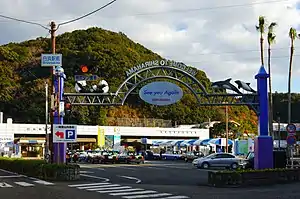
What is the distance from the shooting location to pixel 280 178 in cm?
2359

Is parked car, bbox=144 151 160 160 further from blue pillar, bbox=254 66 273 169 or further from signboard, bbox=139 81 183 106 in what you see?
blue pillar, bbox=254 66 273 169

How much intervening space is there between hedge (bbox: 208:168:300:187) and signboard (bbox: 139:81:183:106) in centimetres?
890

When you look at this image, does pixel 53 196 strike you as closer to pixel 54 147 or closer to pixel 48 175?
pixel 48 175

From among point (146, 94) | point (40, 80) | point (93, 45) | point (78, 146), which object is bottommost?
point (78, 146)

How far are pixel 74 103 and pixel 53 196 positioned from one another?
12.8 m

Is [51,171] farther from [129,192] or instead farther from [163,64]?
[163,64]

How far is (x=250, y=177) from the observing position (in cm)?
2228

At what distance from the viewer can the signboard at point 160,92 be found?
3045 centimetres

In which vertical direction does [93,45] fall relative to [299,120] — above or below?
above

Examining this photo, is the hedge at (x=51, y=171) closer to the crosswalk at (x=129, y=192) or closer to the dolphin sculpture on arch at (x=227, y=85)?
the crosswalk at (x=129, y=192)

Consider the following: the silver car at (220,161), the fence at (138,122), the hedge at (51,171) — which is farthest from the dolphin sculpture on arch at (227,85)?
the fence at (138,122)

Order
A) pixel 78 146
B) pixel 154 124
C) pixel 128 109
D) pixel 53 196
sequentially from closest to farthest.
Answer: pixel 53 196 → pixel 78 146 → pixel 154 124 → pixel 128 109

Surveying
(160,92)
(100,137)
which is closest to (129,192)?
(160,92)

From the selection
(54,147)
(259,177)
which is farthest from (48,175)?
(259,177)
